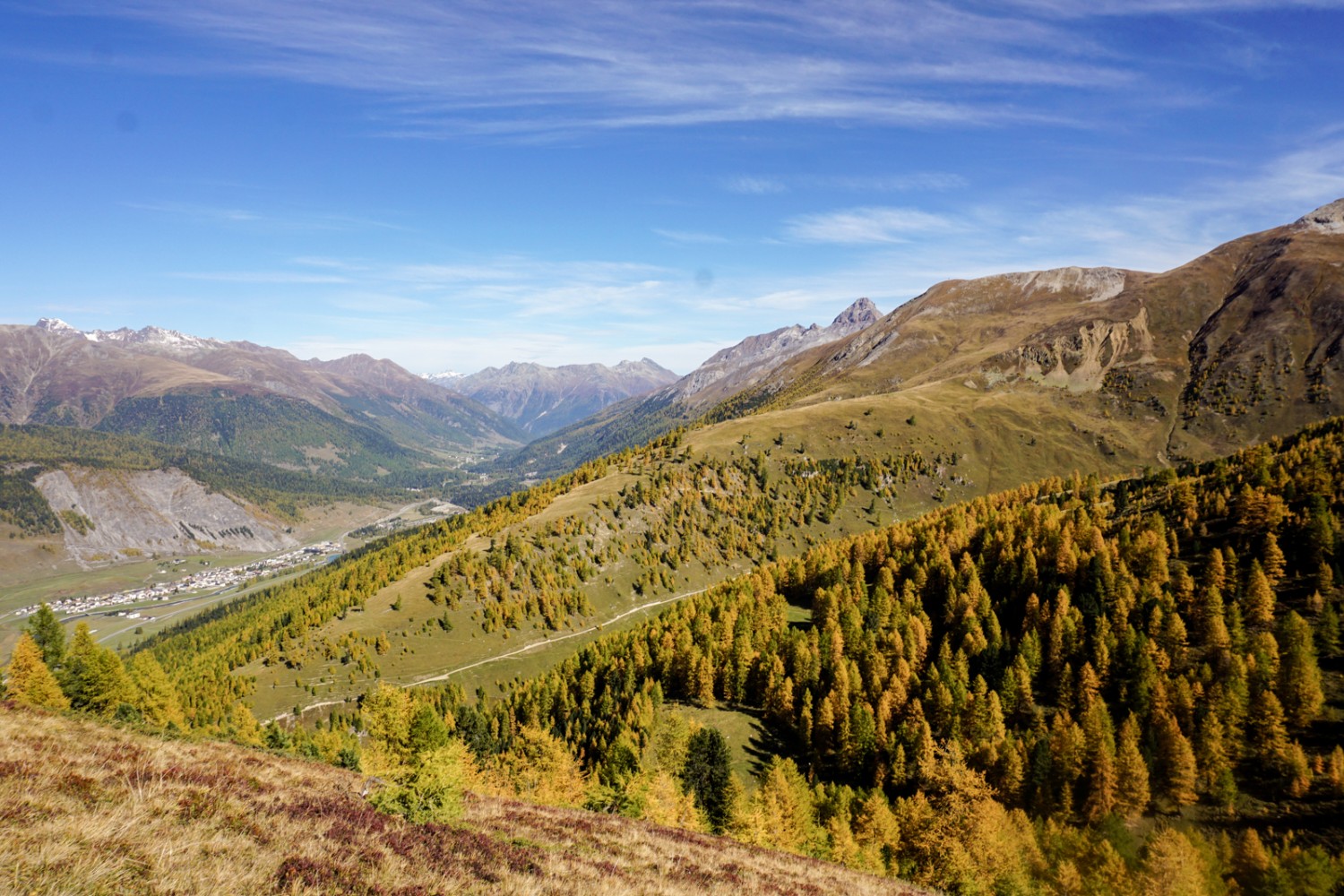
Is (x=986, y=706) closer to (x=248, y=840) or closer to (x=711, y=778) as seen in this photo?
(x=711, y=778)

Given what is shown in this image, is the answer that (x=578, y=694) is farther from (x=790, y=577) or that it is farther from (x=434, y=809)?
(x=434, y=809)

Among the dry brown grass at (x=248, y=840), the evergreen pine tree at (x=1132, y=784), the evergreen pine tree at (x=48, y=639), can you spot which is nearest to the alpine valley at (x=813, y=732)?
the dry brown grass at (x=248, y=840)

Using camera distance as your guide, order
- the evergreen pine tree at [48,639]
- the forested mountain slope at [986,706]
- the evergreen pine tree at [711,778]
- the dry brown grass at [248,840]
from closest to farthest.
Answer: the dry brown grass at [248,840] < the forested mountain slope at [986,706] < the evergreen pine tree at [711,778] < the evergreen pine tree at [48,639]

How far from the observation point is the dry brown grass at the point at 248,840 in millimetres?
12570

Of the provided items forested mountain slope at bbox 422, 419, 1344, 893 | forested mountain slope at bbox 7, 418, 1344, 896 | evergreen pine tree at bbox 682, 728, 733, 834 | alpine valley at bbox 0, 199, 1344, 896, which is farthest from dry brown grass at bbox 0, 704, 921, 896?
forested mountain slope at bbox 422, 419, 1344, 893

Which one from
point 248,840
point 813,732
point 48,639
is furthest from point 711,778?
point 48,639

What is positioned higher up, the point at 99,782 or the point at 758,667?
the point at 99,782

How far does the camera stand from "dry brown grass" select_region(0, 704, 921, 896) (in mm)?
12570

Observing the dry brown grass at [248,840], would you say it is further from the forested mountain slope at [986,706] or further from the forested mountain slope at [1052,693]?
the forested mountain slope at [1052,693]

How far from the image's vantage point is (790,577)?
17225cm

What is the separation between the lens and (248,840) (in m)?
15.9

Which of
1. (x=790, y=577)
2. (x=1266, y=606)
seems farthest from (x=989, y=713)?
(x=790, y=577)

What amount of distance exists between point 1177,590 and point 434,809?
12861cm

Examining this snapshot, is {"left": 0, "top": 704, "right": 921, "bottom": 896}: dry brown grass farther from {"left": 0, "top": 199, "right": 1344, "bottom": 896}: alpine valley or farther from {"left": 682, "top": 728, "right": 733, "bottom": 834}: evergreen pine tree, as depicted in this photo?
{"left": 682, "top": 728, "right": 733, "bottom": 834}: evergreen pine tree
